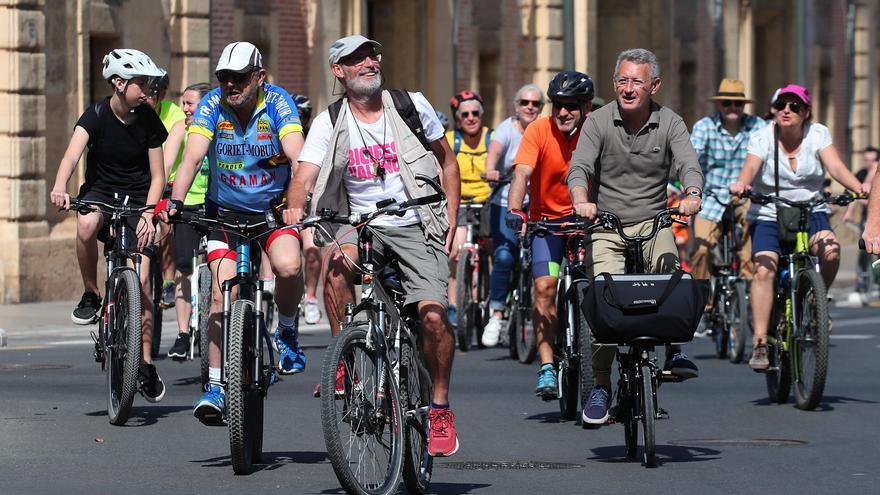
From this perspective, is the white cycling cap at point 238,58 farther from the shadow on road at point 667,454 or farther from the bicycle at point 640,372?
the shadow on road at point 667,454

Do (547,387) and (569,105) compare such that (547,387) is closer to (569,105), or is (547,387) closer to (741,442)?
(741,442)

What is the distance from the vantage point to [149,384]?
37.3 ft

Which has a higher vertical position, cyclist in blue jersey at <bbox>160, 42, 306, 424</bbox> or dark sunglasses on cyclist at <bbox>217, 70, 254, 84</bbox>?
dark sunglasses on cyclist at <bbox>217, 70, 254, 84</bbox>

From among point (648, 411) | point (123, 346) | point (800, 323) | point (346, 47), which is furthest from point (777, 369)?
point (346, 47)

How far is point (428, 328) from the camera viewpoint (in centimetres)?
898

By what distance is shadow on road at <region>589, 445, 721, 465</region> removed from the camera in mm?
10172

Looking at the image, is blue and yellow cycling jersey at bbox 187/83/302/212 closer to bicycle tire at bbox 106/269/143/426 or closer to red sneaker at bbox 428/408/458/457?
bicycle tire at bbox 106/269/143/426

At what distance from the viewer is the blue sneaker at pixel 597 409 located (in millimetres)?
10219

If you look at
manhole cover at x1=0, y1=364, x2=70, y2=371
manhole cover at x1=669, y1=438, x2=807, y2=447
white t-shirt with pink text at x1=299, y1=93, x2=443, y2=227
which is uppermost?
white t-shirt with pink text at x1=299, y1=93, x2=443, y2=227

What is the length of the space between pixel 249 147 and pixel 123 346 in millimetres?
1505

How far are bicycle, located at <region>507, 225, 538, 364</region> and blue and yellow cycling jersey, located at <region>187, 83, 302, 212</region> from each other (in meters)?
4.63

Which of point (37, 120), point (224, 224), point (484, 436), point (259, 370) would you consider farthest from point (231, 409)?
point (37, 120)

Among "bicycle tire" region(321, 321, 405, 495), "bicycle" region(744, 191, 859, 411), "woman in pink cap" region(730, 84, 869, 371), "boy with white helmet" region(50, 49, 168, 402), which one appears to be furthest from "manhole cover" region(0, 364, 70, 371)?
"bicycle tire" region(321, 321, 405, 495)

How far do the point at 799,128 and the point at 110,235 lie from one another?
4201mm
